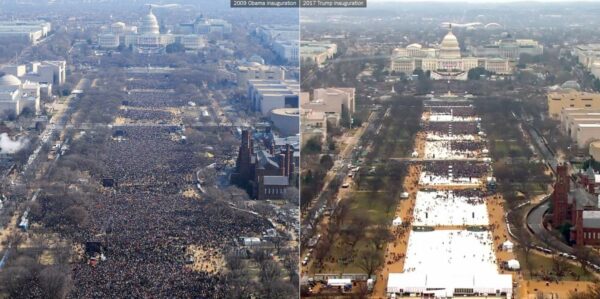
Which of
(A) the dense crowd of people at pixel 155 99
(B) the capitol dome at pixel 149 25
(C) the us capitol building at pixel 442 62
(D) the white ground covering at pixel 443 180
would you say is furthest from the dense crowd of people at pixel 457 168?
(B) the capitol dome at pixel 149 25

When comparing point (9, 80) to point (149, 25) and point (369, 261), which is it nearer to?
point (149, 25)

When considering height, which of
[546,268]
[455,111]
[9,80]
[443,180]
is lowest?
[455,111]

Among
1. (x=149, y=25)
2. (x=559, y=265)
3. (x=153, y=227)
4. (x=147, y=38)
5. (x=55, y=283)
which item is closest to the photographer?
(x=55, y=283)

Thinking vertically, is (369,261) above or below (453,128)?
above

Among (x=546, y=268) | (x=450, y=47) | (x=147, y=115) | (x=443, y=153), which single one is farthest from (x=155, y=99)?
(x=450, y=47)

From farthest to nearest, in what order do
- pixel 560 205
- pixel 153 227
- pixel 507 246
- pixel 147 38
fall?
1. pixel 147 38
2. pixel 560 205
3. pixel 153 227
4. pixel 507 246

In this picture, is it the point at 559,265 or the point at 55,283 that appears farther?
the point at 559,265

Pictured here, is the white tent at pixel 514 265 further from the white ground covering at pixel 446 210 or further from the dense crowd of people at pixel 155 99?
the dense crowd of people at pixel 155 99

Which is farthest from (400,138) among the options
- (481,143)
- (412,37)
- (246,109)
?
(412,37)
